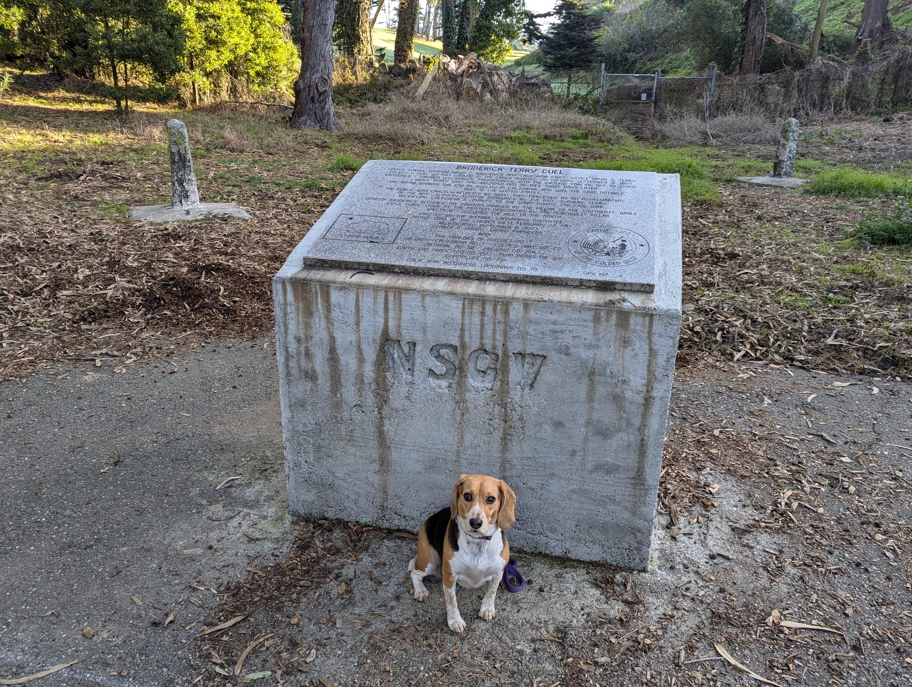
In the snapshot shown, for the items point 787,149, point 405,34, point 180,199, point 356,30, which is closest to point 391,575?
point 180,199

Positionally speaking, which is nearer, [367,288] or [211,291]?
[367,288]

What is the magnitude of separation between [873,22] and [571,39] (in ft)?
45.0

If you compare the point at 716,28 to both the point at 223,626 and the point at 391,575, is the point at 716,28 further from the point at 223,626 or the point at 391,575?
the point at 223,626

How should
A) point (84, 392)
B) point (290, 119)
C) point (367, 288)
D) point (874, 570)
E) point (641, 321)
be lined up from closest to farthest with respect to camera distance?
point (641, 321)
point (367, 288)
point (874, 570)
point (84, 392)
point (290, 119)

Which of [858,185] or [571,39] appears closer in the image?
[858,185]

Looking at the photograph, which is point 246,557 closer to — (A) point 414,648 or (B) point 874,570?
(A) point 414,648

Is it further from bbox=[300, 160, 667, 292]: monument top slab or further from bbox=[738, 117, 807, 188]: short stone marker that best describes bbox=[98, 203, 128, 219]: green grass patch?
bbox=[738, 117, 807, 188]: short stone marker

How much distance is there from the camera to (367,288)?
117 inches

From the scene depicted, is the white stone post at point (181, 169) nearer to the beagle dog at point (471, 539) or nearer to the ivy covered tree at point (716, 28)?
the beagle dog at point (471, 539)

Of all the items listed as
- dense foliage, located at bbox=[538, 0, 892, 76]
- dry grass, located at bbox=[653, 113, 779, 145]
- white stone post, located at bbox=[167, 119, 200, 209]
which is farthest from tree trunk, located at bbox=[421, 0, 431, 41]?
white stone post, located at bbox=[167, 119, 200, 209]

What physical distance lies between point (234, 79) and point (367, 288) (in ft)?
64.6

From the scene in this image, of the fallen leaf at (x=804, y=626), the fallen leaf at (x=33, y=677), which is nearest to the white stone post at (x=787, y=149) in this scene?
the fallen leaf at (x=804, y=626)

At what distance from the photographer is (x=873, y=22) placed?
79.8 ft

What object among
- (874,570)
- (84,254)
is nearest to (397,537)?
(874,570)
